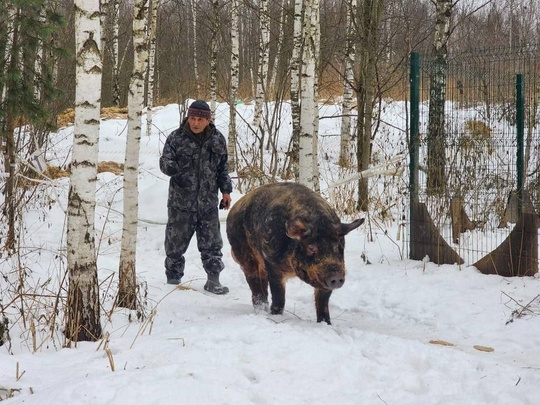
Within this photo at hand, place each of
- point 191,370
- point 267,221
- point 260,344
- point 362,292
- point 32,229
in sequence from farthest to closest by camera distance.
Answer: point 32,229 < point 362,292 < point 267,221 < point 260,344 < point 191,370

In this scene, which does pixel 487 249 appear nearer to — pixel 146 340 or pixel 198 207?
pixel 198 207

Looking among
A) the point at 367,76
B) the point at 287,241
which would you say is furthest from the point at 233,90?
the point at 287,241

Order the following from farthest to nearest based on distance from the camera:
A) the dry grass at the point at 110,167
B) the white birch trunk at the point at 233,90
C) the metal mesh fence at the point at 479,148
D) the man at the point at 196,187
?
the dry grass at the point at 110,167 → the white birch trunk at the point at 233,90 → the metal mesh fence at the point at 479,148 → the man at the point at 196,187

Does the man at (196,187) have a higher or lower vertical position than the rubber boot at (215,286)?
higher

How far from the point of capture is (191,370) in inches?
144

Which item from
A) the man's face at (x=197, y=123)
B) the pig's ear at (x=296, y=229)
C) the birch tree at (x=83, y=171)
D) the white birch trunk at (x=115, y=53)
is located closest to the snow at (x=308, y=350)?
the birch tree at (x=83, y=171)

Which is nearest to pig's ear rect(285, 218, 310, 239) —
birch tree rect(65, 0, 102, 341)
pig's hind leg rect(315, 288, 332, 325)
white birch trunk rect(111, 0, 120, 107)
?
pig's hind leg rect(315, 288, 332, 325)

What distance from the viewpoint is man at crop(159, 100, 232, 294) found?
6.63m

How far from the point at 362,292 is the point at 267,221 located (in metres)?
2.09

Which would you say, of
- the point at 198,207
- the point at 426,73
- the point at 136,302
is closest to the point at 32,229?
the point at 198,207

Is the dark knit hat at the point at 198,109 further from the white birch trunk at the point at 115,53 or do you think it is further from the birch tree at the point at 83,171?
the white birch trunk at the point at 115,53

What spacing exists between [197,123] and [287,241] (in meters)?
2.14

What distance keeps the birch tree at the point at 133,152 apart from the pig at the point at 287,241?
36.5 inches

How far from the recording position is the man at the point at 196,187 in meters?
6.63
